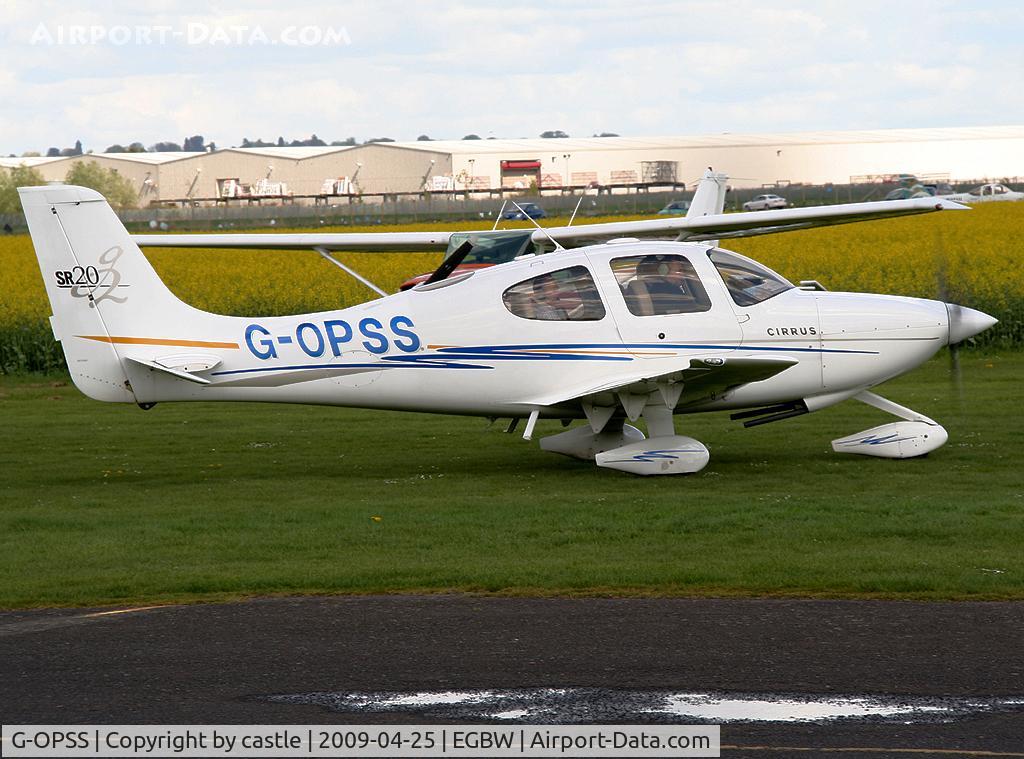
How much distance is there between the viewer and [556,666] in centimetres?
704

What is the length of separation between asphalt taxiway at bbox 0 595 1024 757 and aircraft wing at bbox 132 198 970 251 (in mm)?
8709

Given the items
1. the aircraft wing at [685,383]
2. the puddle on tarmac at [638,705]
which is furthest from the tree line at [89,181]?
the puddle on tarmac at [638,705]

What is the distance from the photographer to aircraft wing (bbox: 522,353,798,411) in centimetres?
1284

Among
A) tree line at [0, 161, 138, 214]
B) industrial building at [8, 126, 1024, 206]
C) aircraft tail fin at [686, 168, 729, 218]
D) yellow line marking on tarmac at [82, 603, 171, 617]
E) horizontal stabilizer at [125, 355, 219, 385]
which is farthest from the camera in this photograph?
industrial building at [8, 126, 1024, 206]

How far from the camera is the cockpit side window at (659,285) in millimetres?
13414

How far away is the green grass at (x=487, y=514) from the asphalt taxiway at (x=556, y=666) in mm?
562

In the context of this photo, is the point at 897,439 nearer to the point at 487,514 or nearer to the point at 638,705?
the point at 487,514

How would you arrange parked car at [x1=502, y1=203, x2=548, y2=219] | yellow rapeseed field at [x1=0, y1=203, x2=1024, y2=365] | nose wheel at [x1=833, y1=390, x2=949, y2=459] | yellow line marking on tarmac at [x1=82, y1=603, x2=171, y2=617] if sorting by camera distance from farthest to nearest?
parked car at [x1=502, y1=203, x2=548, y2=219] < yellow rapeseed field at [x1=0, y1=203, x2=1024, y2=365] < nose wheel at [x1=833, y1=390, x2=949, y2=459] < yellow line marking on tarmac at [x1=82, y1=603, x2=171, y2=617]

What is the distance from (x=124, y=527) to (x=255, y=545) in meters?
1.42

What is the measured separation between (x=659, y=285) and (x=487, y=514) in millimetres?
3339

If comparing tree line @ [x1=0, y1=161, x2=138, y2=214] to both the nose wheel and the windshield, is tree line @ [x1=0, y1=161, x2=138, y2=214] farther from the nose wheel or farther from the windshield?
the nose wheel

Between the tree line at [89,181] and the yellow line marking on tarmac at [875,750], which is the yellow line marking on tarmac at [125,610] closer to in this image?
the yellow line marking on tarmac at [875,750]
